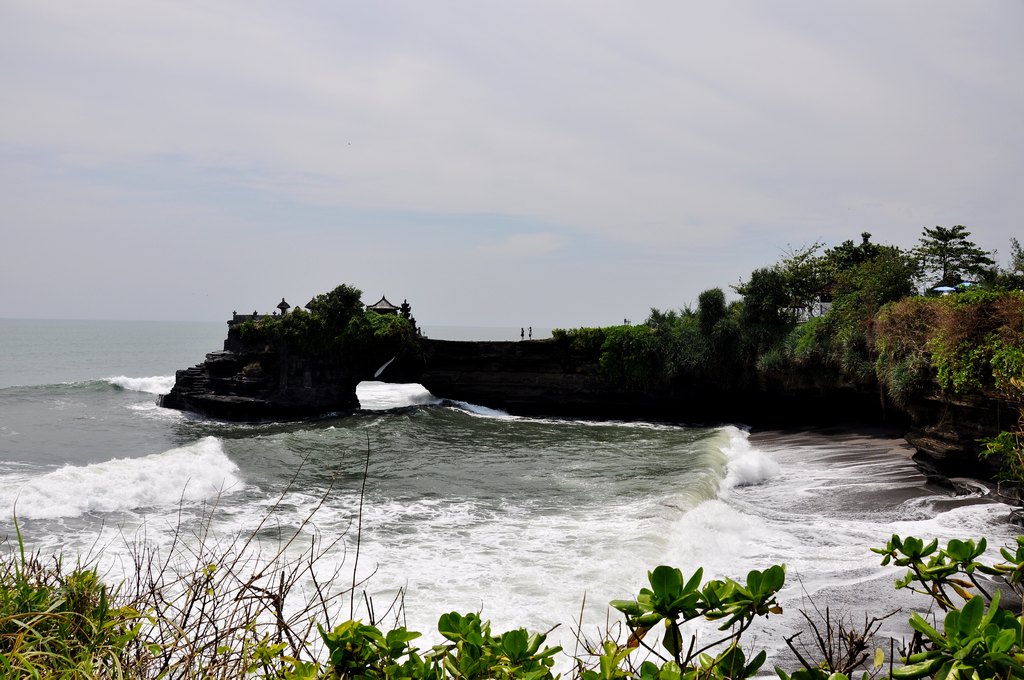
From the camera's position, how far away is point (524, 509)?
448 inches

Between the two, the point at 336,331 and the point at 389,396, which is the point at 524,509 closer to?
the point at 336,331

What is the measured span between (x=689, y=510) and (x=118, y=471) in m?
11.1

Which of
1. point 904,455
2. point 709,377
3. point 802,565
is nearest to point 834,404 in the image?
point 709,377

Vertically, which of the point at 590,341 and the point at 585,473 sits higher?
the point at 590,341

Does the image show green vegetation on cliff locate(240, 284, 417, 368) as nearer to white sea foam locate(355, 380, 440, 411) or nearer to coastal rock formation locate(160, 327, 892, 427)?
coastal rock formation locate(160, 327, 892, 427)

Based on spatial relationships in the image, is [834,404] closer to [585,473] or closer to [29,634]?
[585,473]

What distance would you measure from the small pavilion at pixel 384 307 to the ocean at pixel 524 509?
11.1 metres

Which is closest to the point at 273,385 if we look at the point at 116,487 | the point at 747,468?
the point at 116,487

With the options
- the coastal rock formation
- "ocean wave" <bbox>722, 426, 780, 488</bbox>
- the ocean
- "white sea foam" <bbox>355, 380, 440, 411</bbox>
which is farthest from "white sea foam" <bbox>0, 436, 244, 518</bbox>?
"white sea foam" <bbox>355, 380, 440, 411</bbox>

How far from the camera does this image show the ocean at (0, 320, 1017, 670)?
24.3 feet

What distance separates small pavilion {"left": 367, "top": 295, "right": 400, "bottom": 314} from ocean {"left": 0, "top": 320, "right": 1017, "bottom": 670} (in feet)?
36.4

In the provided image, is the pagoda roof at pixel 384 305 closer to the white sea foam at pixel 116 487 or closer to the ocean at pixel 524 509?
the ocean at pixel 524 509

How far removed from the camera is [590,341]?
90.8ft

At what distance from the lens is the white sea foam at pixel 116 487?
37.3 ft
